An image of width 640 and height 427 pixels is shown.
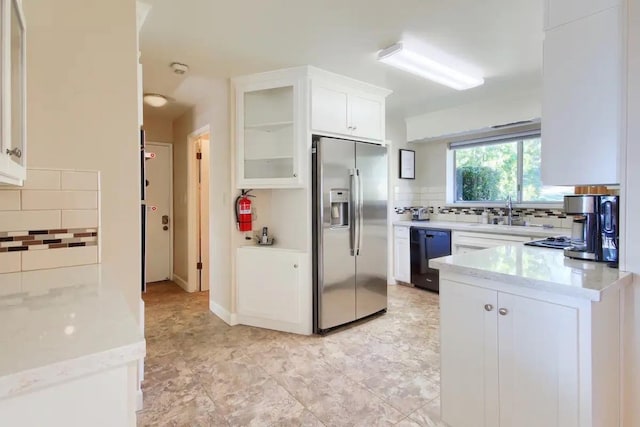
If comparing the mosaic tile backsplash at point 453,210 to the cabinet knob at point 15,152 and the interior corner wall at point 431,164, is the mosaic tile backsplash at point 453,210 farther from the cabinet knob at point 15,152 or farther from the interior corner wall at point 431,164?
the cabinet knob at point 15,152

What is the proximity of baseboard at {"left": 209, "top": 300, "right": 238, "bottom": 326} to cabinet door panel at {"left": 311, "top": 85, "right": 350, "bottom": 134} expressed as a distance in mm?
1952

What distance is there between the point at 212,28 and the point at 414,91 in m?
2.18

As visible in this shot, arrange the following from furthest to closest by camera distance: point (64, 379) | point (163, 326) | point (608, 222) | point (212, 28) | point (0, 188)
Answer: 1. point (163, 326)
2. point (212, 28)
3. point (608, 222)
4. point (0, 188)
5. point (64, 379)

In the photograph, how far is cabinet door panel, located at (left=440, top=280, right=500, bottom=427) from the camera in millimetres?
1453

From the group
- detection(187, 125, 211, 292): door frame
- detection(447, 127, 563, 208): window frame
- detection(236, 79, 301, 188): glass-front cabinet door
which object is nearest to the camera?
detection(236, 79, 301, 188): glass-front cabinet door

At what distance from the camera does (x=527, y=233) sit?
3.15 metres

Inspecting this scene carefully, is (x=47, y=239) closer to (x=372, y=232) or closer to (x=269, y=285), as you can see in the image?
(x=269, y=285)

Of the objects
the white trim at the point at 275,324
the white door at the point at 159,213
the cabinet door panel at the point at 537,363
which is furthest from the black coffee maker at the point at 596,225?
the white door at the point at 159,213

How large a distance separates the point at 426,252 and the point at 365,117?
1.88 metres

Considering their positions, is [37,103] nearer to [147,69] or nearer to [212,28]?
[212,28]

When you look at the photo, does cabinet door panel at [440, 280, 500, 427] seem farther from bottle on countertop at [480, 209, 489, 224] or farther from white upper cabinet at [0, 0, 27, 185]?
bottle on countertop at [480, 209, 489, 224]

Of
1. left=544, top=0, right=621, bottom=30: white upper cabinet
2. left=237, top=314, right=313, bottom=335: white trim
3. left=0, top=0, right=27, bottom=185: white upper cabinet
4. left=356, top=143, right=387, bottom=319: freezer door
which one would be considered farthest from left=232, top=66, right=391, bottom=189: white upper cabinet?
left=0, top=0, right=27, bottom=185: white upper cabinet

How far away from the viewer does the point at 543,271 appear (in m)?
1.41

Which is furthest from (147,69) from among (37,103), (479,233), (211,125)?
(479,233)
